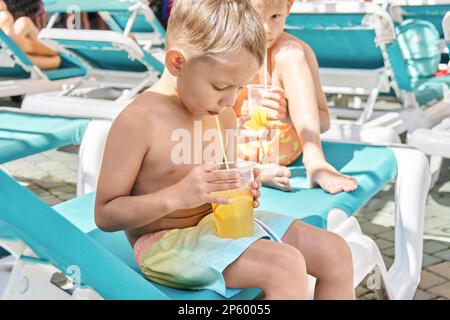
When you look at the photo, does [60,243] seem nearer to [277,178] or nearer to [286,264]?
[286,264]

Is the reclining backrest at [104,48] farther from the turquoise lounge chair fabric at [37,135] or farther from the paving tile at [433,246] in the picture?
the paving tile at [433,246]

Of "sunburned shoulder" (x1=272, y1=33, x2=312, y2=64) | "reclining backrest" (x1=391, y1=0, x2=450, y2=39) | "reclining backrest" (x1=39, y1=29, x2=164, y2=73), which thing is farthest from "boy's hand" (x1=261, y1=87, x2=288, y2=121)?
"reclining backrest" (x1=39, y1=29, x2=164, y2=73)

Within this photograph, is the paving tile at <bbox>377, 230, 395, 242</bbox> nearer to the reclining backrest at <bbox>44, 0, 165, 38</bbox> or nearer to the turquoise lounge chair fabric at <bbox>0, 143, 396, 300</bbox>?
the turquoise lounge chair fabric at <bbox>0, 143, 396, 300</bbox>

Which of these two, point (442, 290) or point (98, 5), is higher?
point (98, 5)

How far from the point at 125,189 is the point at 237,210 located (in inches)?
11.9

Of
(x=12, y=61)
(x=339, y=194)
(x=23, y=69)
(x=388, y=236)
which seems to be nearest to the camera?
Result: (x=339, y=194)

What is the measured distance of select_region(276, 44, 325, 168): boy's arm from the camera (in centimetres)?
268

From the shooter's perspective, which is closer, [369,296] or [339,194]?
[339,194]

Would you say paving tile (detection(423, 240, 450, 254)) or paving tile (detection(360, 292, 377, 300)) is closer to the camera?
paving tile (detection(360, 292, 377, 300))

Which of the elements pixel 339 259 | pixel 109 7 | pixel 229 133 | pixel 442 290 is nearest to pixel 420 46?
pixel 109 7

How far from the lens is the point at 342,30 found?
4527 mm

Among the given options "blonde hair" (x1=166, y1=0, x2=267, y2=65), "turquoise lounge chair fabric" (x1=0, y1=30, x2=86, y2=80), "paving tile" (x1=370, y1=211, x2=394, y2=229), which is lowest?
"paving tile" (x1=370, y1=211, x2=394, y2=229)

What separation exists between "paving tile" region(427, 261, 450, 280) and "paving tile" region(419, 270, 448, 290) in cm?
3

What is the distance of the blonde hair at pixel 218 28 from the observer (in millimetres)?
1711
